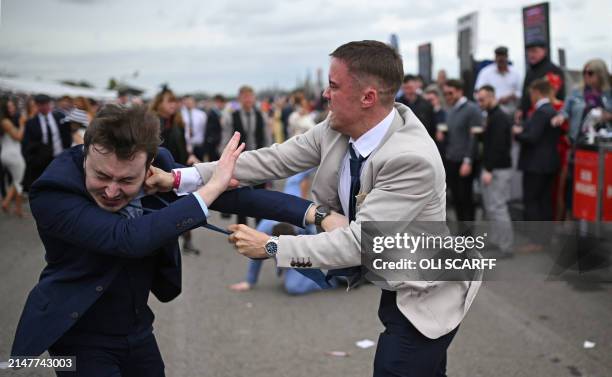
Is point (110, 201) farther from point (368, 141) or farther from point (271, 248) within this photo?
point (368, 141)

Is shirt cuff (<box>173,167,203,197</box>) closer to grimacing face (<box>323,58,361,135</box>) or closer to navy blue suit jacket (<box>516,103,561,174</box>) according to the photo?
grimacing face (<box>323,58,361,135</box>)

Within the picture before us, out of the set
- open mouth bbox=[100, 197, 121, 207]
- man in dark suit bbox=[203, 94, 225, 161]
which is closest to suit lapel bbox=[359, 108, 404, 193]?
open mouth bbox=[100, 197, 121, 207]

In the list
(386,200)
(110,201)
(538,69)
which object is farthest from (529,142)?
(110,201)

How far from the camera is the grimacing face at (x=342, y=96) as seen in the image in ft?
7.94

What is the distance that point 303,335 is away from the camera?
509cm

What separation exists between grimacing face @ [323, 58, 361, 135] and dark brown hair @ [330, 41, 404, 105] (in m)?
0.03

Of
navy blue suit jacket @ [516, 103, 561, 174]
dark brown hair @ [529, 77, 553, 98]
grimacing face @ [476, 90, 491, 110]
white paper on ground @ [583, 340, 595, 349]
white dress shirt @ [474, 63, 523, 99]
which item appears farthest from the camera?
white dress shirt @ [474, 63, 523, 99]

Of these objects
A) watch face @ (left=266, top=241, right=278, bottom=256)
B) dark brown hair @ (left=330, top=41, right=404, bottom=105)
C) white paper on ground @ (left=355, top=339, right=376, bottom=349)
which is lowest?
white paper on ground @ (left=355, top=339, right=376, bottom=349)

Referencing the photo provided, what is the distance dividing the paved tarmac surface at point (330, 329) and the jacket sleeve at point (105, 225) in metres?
2.27

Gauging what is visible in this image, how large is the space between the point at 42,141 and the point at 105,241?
7517 mm

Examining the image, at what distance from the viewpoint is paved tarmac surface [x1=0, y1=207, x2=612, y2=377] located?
14.5ft

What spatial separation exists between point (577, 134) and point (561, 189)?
823mm

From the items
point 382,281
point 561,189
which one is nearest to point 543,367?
point 382,281

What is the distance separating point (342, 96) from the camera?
244 cm
